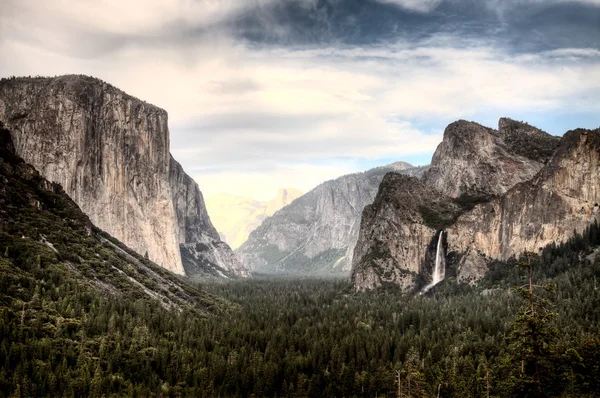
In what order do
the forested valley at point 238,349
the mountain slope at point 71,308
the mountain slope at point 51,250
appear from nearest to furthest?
the forested valley at point 238,349 → the mountain slope at point 71,308 → the mountain slope at point 51,250

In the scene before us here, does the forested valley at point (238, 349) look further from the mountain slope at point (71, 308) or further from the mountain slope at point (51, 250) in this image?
the mountain slope at point (51, 250)

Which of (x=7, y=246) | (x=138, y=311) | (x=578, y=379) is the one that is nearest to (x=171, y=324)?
(x=138, y=311)

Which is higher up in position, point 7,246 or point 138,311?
point 7,246

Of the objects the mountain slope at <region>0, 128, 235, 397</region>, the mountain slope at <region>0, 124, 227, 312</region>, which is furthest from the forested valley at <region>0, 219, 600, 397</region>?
the mountain slope at <region>0, 124, 227, 312</region>

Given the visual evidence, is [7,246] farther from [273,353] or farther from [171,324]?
Answer: [273,353]

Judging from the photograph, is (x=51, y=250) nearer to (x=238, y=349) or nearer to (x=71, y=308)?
(x=71, y=308)

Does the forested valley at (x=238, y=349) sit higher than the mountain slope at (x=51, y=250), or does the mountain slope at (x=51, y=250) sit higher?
the mountain slope at (x=51, y=250)

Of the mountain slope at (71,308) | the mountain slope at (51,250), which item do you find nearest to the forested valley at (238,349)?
the mountain slope at (71,308)

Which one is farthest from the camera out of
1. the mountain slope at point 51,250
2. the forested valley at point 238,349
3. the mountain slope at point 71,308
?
the mountain slope at point 51,250

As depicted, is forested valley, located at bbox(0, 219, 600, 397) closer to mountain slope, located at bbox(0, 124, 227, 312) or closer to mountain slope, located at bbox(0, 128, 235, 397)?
mountain slope, located at bbox(0, 128, 235, 397)

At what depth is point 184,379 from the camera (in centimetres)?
10906

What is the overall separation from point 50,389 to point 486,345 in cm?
9667

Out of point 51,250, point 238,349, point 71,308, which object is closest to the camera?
point 71,308

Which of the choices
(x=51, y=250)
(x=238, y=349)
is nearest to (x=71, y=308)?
(x=51, y=250)
